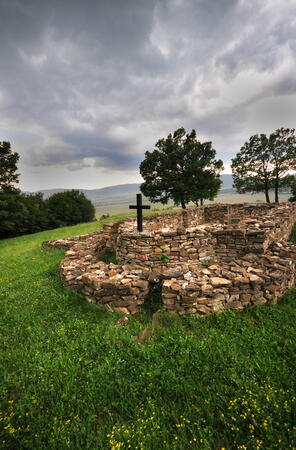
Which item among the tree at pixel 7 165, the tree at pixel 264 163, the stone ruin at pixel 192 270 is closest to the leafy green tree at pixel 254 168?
the tree at pixel 264 163

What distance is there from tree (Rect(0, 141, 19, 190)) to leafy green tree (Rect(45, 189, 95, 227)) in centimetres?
1943

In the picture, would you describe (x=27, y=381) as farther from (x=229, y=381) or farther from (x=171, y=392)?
(x=229, y=381)

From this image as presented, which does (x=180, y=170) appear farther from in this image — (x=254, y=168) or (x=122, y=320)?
(x=122, y=320)

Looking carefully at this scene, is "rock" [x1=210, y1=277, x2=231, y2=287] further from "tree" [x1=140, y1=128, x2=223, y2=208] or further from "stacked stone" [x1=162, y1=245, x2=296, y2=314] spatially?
"tree" [x1=140, y1=128, x2=223, y2=208]

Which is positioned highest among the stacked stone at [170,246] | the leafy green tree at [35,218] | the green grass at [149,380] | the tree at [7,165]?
the tree at [7,165]

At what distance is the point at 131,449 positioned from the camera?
2.21 m

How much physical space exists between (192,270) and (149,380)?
3.15m

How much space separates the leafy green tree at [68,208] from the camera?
4388 centimetres

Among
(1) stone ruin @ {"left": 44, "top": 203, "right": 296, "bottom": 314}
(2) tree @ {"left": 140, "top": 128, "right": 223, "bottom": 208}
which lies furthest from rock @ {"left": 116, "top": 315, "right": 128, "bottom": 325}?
(2) tree @ {"left": 140, "top": 128, "right": 223, "bottom": 208}

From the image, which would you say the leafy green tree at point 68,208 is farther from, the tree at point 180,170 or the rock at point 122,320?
the rock at point 122,320

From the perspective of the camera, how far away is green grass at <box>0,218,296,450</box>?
2.32m

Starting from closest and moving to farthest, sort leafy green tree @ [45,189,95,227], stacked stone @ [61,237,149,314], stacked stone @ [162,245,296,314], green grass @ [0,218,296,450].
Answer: green grass @ [0,218,296,450], stacked stone @ [162,245,296,314], stacked stone @ [61,237,149,314], leafy green tree @ [45,189,95,227]

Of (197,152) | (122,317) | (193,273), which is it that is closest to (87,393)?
(122,317)

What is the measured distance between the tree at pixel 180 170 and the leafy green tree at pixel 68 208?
2797 cm
